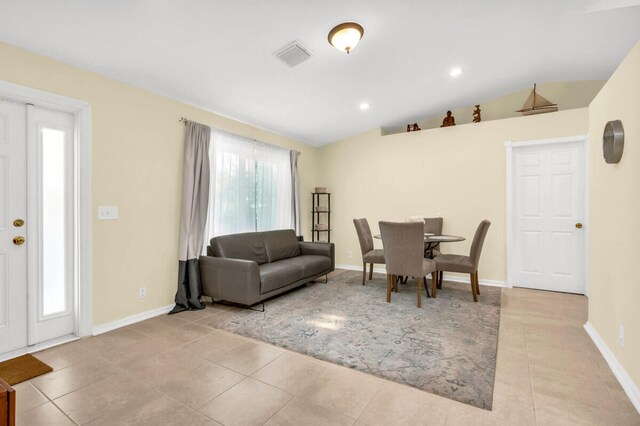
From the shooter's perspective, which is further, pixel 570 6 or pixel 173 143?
pixel 173 143

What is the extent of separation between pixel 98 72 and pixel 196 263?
2117 mm

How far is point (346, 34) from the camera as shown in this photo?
8.13 feet

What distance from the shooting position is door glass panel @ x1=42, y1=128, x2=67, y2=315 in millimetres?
2506

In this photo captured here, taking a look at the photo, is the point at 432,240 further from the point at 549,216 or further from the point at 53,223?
the point at 53,223

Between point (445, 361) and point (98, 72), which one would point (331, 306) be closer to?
point (445, 361)

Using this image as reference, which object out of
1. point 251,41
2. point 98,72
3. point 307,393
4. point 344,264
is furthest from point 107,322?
point 344,264

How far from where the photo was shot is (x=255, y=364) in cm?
217

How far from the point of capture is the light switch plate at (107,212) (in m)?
2.71

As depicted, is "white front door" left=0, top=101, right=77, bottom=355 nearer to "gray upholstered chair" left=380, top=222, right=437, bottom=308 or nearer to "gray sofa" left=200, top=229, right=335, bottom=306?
"gray sofa" left=200, top=229, right=335, bottom=306

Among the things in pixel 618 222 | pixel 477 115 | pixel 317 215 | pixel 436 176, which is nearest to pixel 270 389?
pixel 618 222

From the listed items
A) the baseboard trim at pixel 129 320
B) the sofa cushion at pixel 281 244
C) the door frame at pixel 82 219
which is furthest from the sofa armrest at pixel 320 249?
the door frame at pixel 82 219

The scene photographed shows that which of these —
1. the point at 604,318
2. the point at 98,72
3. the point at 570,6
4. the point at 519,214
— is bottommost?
the point at 604,318

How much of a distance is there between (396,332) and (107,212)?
2.95m

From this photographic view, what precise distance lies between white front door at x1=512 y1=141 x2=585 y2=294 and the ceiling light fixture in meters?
3.17
